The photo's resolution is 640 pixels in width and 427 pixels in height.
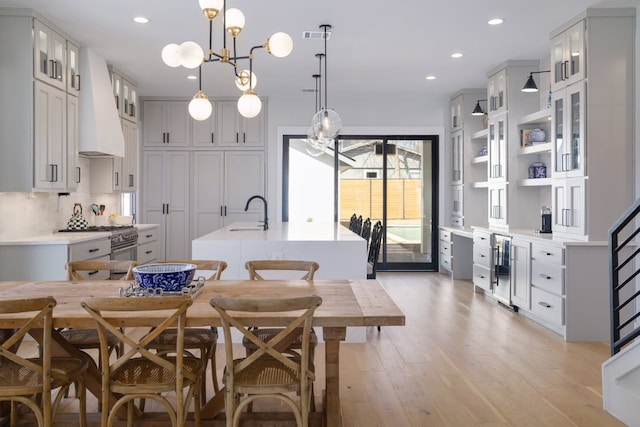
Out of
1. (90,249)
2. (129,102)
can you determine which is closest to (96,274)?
(90,249)

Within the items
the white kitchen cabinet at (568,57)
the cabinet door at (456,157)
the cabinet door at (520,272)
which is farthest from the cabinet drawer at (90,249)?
the cabinet door at (456,157)

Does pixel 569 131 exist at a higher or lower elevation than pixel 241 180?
higher

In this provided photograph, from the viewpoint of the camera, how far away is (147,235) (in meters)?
6.77

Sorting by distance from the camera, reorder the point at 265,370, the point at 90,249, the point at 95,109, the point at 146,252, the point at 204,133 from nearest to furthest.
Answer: the point at 265,370 < the point at 90,249 < the point at 95,109 < the point at 146,252 < the point at 204,133

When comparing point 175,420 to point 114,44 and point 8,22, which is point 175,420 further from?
point 114,44

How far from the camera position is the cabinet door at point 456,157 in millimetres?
7754

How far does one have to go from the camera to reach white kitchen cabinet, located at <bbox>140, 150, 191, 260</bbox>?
319 inches

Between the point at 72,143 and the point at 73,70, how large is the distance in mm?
764

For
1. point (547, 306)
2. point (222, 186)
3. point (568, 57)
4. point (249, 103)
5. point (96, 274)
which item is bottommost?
point (547, 306)

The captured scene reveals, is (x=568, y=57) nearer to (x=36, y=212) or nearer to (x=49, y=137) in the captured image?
(x=49, y=137)

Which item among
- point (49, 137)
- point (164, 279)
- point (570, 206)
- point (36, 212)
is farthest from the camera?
point (36, 212)

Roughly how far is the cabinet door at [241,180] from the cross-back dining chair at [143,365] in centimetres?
584

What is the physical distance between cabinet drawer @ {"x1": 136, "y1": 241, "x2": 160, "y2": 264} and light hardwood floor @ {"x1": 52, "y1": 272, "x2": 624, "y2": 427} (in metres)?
2.77

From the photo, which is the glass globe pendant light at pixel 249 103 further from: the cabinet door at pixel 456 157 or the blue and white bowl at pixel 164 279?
the cabinet door at pixel 456 157
